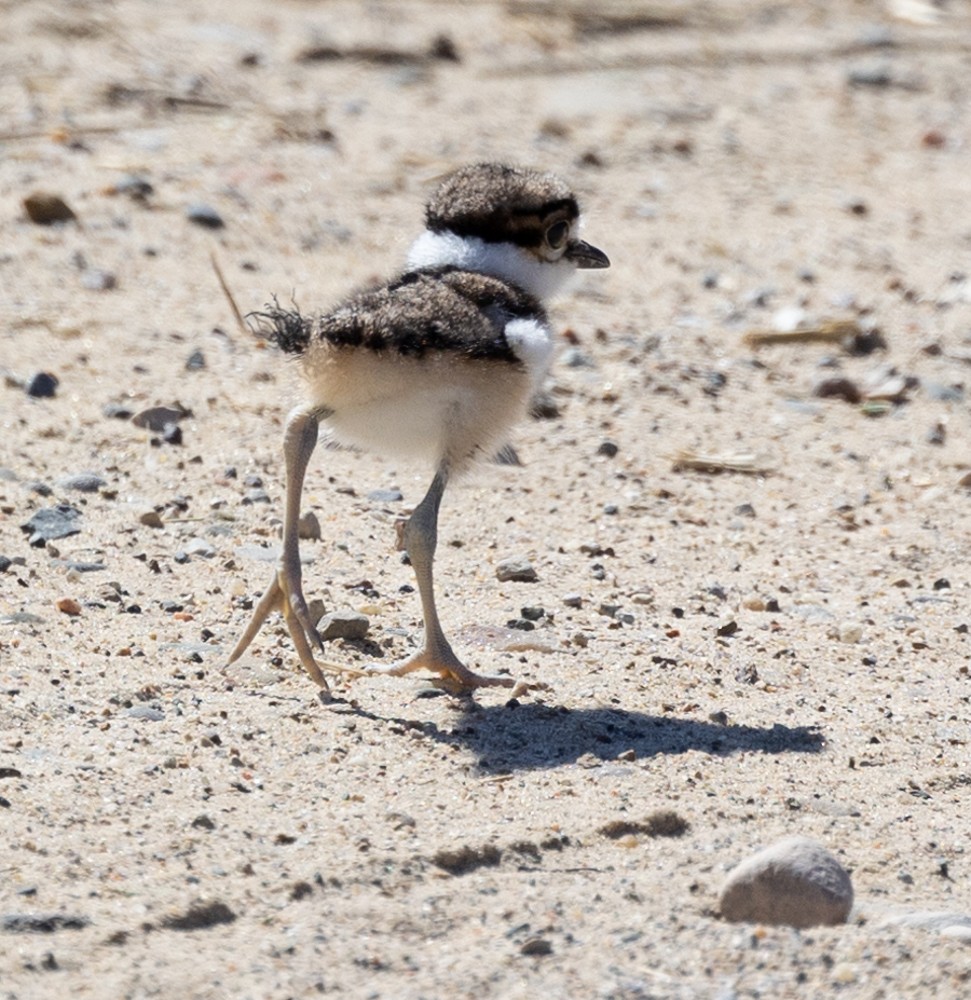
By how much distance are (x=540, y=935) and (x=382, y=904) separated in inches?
12.1

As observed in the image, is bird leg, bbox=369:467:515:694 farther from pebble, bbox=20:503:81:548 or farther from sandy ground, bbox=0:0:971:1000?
pebble, bbox=20:503:81:548

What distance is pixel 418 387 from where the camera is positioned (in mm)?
4516

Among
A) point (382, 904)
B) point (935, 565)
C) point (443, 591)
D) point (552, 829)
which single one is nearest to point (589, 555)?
point (443, 591)

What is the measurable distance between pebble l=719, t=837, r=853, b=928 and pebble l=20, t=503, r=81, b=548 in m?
2.45

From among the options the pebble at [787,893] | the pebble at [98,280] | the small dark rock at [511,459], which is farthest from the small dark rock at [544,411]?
the pebble at [787,893]

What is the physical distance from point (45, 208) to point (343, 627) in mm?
3478

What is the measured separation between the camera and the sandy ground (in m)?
3.55

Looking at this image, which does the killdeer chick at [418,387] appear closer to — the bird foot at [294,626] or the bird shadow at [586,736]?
the bird foot at [294,626]

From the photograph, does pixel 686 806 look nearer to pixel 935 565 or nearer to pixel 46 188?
pixel 935 565

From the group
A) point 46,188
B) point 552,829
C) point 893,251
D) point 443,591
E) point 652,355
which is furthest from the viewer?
point 893,251

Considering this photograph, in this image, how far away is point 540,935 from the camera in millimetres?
3473

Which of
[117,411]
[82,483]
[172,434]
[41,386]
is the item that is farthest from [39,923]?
[41,386]

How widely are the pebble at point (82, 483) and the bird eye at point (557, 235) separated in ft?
5.05

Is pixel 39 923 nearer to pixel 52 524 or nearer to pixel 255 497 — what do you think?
pixel 52 524
